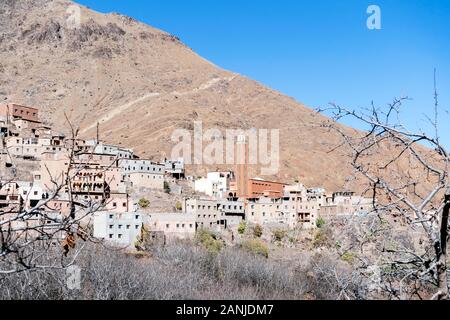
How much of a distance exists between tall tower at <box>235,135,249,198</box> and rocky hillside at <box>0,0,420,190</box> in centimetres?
441

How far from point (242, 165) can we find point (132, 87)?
40.3 metres

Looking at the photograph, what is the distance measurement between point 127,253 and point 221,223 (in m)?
10.3

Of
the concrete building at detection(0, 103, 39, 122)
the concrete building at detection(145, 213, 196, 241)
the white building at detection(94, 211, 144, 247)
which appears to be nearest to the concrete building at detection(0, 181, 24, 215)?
the white building at detection(94, 211, 144, 247)

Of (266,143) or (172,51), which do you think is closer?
(266,143)

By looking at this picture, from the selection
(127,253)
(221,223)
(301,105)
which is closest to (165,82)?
(301,105)

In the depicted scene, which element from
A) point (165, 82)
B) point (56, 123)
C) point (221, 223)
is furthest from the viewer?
point (165, 82)

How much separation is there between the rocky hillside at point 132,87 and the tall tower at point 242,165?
4408mm

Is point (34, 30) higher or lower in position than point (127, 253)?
higher

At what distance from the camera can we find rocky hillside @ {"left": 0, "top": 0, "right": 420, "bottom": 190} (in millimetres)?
69375

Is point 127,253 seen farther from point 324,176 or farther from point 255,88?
point 255,88

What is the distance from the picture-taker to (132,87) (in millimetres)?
92250

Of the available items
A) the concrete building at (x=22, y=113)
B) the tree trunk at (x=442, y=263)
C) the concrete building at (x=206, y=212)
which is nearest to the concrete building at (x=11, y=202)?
the tree trunk at (x=442, y=263)

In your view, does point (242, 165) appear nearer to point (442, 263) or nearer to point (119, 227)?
point (119, 227)

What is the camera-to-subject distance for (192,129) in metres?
67.4
